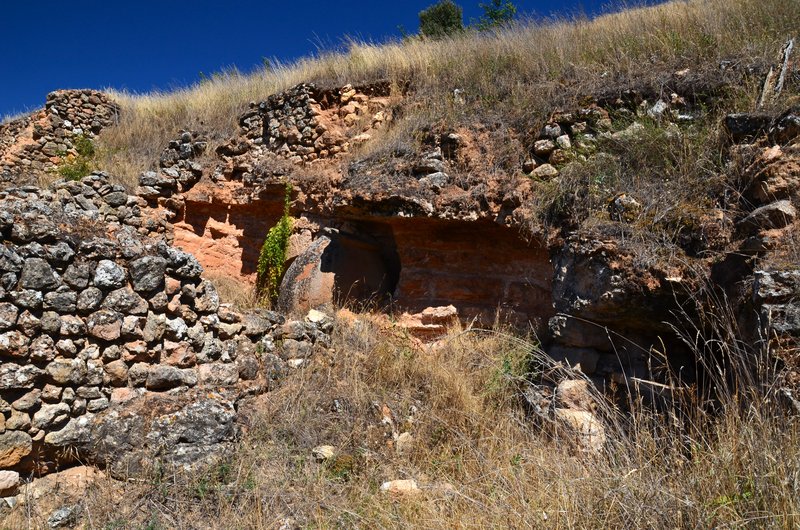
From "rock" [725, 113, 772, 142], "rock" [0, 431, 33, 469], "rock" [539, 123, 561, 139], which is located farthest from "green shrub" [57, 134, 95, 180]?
"rock" [725, 113, 772, 142]

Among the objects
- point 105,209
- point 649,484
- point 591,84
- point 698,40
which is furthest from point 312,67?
point 649,484

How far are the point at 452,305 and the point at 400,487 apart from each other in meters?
2.99

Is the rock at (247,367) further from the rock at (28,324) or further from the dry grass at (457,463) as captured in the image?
the rock at (28,324)

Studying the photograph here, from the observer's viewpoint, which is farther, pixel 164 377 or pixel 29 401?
pixel 164 377

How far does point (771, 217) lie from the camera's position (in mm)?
3600

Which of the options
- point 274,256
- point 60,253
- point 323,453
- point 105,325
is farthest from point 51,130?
point 323,453

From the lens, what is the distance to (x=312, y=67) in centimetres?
977

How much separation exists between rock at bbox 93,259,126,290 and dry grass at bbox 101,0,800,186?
14.2 ft

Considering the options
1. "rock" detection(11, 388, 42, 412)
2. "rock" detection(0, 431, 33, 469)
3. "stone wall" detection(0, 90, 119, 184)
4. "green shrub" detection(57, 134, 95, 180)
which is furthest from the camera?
"stone wall" detection(0, 90, 119, 184)

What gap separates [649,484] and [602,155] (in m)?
3.62

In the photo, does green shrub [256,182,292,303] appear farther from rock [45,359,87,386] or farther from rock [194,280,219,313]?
rock [45,359,87,386]

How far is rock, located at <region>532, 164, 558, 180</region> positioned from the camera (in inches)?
215

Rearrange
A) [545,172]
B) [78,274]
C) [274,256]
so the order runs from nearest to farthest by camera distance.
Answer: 1. [78,274]
2. [545,172]
3. [274,256]

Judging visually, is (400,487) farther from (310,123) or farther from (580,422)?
(310,123)
